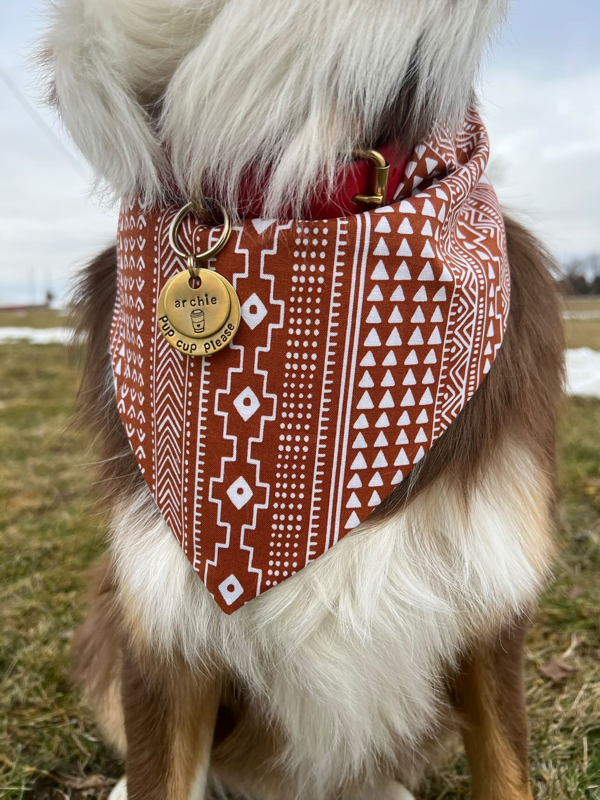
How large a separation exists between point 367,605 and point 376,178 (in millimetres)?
616

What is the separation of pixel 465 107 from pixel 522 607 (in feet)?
2.66

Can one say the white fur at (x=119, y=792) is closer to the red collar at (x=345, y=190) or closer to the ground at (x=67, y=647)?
the ground at (x=67, y=647)

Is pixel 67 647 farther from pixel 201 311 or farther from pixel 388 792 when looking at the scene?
pixel 201 311

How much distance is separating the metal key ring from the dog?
30mm

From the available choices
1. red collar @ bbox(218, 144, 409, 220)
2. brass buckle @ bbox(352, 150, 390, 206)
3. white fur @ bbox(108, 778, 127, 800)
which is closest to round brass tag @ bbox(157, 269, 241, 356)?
red collar @ bbox(218, 144, 409, 220)

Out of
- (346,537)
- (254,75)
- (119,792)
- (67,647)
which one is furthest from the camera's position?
(67,647)

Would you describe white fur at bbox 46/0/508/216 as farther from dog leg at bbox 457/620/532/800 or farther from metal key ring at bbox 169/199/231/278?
dog leg at bbox 457/620/532/800

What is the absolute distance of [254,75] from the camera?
895 mm

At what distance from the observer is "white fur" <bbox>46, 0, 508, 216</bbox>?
34.5 inches

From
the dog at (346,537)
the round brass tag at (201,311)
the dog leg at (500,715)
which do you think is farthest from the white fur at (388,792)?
the round brass tag at (201,311)

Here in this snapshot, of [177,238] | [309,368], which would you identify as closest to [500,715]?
[309,368]

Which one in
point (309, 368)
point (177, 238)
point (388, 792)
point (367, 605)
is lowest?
point (388, 792)

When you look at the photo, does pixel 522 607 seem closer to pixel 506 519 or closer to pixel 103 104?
pixel 506 519

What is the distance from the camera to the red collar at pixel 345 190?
953 millimetres
